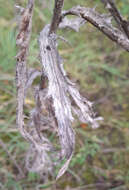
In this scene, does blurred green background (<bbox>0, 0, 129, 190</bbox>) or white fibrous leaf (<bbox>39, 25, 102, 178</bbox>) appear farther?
blurred green background (<bbox>0, 0, 129, 190</bbox>)

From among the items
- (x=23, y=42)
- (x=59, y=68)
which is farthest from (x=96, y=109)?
(x=23, y=42)

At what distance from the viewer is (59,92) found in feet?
2.18

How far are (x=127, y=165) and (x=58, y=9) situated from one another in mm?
1203

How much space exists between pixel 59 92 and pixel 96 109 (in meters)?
1.05

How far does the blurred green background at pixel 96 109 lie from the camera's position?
1.38 m

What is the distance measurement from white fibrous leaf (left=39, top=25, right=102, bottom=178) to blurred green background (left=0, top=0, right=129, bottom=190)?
1.74ft

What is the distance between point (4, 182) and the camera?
4.41 feet

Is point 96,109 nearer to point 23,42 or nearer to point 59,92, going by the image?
point 59,92

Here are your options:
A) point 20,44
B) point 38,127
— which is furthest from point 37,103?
point 20,44

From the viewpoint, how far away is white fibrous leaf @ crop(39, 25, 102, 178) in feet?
2.13

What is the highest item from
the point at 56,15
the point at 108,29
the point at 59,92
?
the point at 56,15

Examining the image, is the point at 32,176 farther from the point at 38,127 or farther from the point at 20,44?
the point at 20,44

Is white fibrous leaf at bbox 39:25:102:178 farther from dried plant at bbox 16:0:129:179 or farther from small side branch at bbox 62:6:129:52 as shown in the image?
small side branch at bbox 62:6:129:52

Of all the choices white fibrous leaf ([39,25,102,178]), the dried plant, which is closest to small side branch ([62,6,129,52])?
the dried plant
